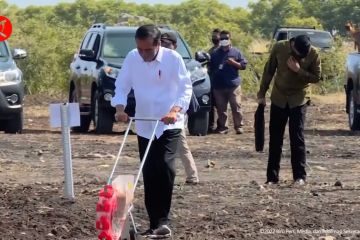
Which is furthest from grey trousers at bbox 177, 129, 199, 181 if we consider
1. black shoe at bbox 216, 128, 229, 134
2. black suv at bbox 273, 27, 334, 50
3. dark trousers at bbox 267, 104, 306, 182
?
black suv at bbox 273, 27, 334, 50

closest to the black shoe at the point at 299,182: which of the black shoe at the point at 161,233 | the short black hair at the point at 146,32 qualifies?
the black shoe at the point at 161,233

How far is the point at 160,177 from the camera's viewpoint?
29.9 ft

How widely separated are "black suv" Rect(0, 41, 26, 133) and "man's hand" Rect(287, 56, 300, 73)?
8.03m

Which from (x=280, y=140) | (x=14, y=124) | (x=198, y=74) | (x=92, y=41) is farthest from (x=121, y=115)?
(x=92, y=41)

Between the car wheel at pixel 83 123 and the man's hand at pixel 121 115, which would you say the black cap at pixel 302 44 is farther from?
the car wheel at pixel 83 123

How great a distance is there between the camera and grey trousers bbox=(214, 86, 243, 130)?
19.6 metres

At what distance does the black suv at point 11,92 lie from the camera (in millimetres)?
18750

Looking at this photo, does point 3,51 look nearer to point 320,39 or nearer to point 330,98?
point 330,98

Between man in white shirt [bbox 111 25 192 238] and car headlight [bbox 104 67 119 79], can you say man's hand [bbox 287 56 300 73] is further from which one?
car headlight [bbox 104 67 119 79]

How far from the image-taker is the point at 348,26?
20.3m

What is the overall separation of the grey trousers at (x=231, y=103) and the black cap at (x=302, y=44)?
311 inches

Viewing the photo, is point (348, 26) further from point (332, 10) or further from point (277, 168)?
point (332, 10)

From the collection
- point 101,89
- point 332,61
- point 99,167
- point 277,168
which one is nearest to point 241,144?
point 101,89

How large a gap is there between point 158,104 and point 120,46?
33.4ft
